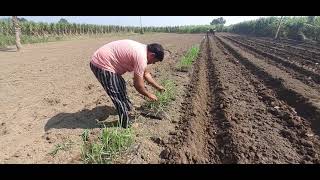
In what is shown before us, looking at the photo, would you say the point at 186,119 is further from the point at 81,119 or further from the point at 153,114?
the point at 81,119

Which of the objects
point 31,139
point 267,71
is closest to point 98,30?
point 267,71

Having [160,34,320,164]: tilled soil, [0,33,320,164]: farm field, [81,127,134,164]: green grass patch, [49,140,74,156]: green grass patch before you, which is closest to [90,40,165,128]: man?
[81,127,134,164]: green grass patch

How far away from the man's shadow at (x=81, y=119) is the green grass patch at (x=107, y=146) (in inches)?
31.9

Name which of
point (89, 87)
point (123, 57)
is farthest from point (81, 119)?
point (89, 87)

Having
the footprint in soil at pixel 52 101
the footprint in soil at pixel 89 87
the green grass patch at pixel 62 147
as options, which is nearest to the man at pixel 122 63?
the green grass patch at pixel 62 147

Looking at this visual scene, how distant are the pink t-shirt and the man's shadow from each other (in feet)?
3.12

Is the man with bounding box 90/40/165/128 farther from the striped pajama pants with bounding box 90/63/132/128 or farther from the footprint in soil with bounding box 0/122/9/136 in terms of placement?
the footprint in soil with bounding box 0/122/9/136

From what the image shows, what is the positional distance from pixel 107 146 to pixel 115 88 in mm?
960

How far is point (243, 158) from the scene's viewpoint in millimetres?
4270

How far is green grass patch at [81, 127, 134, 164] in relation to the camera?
4.02 m

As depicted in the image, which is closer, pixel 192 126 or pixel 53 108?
pixel 192 126

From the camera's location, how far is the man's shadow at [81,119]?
17.6 ft

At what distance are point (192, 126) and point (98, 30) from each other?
45.9 meters

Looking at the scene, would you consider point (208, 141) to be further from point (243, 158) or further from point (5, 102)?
point (5, 102)
